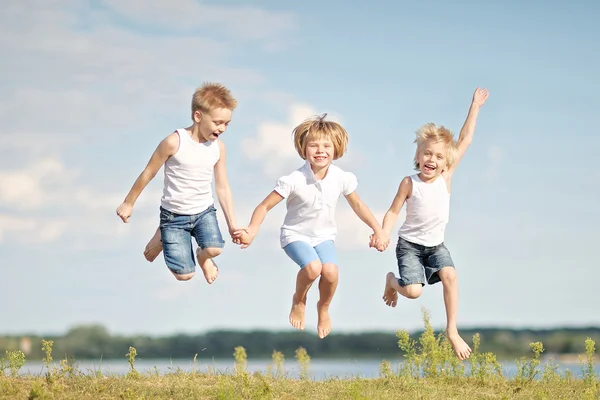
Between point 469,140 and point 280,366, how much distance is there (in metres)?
3.92

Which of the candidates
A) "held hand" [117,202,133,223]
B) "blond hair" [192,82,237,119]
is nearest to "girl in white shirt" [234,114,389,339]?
"blond hair" [192,82,237,119]

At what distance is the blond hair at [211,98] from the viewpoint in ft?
32.9

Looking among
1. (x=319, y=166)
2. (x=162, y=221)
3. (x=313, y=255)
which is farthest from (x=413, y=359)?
(x=162, y=221)

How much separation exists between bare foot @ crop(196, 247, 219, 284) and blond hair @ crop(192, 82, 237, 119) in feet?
6.06

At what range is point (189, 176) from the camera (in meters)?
10.2

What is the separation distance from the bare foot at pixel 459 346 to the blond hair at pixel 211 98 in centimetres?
406

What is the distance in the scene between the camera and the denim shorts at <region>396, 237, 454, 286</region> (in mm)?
10625

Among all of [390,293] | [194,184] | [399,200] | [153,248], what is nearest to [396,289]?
[390,293]

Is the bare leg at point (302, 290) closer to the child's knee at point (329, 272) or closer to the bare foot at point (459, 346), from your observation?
the child's knee at point (329, 272)

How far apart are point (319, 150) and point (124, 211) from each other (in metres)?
2.54

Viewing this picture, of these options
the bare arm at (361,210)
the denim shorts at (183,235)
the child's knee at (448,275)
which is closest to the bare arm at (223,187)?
the denim shorts at (183,235)

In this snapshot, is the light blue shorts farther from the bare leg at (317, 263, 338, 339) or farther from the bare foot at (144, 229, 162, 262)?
the bare foot at (144, 229, 162, 262)

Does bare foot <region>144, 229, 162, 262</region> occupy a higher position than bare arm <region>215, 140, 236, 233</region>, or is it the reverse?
bare arm <region>215, 140, 236, 233</region>

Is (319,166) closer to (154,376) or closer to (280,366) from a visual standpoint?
(280,366)
